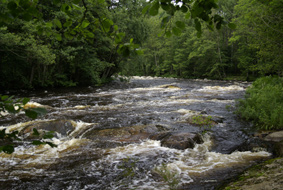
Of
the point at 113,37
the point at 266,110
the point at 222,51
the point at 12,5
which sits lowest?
the point at 266,110

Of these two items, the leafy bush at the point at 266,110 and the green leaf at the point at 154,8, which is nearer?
the green leaf at the point at 154,8

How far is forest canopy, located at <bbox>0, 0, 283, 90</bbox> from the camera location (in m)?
1.41

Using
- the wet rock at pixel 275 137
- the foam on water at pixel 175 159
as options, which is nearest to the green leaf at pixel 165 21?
the foam on water at pixel 175 159

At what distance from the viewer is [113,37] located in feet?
5.61

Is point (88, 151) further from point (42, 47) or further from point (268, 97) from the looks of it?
point (42, 47)

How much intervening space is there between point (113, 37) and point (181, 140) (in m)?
4.70

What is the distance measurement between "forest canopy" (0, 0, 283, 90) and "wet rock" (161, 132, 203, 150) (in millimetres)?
2919

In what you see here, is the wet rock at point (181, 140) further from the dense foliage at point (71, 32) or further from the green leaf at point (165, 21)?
the green leaf at point (165, 21)

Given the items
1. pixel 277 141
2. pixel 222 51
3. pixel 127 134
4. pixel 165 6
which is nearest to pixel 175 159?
pixel 127 134

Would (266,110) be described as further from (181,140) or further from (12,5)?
(12,5)

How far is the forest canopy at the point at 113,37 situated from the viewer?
141 centimetres

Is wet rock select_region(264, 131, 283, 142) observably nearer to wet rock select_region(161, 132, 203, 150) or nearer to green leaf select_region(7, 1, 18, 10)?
wet rock select_region(161, 132, 203, 150)

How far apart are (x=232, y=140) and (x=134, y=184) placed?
12.3 feet

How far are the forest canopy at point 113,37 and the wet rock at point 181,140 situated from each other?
9.58ft
